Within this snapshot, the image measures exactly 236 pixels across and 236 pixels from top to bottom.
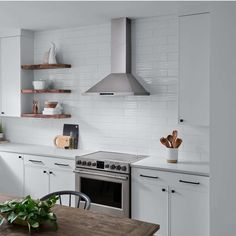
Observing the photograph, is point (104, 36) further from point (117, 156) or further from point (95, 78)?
point (117, 156)

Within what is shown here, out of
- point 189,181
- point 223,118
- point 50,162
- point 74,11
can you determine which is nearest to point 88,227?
point 189,181

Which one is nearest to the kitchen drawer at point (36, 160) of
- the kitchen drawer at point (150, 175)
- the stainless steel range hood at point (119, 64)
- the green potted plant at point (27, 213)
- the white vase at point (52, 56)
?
the stainless steel range hood at point (119, 64)

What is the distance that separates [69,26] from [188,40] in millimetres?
1815

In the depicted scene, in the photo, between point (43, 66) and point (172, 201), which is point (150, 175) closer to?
point (172, 201)

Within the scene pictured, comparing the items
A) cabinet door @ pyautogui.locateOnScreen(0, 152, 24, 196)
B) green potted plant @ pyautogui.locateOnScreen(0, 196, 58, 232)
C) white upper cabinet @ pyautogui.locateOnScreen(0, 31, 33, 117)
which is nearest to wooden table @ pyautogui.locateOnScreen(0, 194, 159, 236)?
green potted plant @ pyautogui.locateOnScreen(0, 196, 58, 232)

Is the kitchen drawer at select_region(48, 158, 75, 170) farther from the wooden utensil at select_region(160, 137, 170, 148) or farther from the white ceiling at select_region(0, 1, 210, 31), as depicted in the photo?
the white ceiling at select_region(0, 1, 210, 31)

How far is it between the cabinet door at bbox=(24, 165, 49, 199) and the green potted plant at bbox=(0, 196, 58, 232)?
7.31ft

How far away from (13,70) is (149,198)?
9.14 feet

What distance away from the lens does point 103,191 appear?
152 inches

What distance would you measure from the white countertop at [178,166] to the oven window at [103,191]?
1.23 feet

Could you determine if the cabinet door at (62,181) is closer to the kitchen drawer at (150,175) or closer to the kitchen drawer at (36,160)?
the kitchen drawer at (36,160)

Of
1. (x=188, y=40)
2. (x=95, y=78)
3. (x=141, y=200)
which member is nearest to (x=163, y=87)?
(x=188, y=40)

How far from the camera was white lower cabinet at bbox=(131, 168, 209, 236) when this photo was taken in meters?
3.37

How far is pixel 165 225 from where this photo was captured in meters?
3.58
